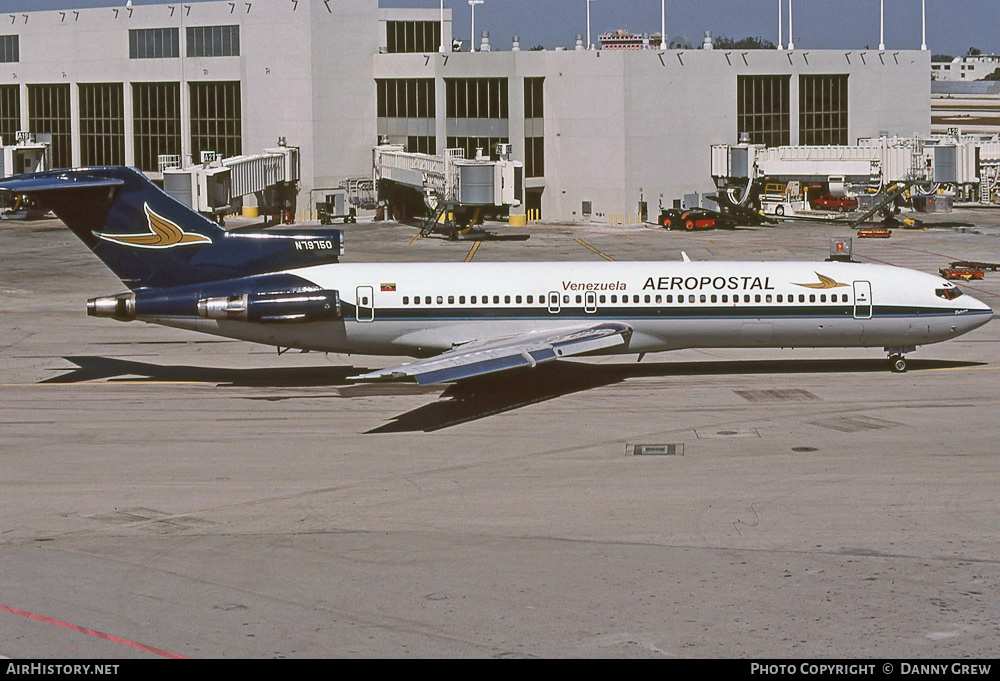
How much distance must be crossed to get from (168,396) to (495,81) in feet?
210

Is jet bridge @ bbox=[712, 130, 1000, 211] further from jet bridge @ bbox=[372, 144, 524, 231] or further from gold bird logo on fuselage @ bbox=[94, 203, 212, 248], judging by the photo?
gold bird logo on fuselage @ bbox=[94, 203, 212, 248]

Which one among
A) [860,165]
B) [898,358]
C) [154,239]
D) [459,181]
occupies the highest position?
[860,165]

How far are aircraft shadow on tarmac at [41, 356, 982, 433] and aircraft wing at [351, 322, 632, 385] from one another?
4.82 feet

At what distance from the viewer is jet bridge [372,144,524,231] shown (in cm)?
8375

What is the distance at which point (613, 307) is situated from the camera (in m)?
38.4

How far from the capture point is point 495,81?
97875 mm

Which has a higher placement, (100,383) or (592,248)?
(592,248)

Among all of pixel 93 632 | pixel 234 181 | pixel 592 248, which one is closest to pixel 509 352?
pixel 93 632

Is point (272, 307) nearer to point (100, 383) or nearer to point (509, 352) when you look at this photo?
point (100, 383)

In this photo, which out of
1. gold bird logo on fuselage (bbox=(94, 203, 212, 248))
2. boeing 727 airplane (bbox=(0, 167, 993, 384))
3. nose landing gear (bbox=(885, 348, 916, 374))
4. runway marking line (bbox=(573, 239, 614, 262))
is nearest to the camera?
boeing 727 airplane (bbox=(0, 167, 993, 384))

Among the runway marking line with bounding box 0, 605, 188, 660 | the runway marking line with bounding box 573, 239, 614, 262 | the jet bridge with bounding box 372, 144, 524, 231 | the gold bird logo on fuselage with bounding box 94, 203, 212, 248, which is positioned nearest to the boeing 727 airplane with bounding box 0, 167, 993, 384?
the gold bird logo on fuselage with bounding box 94, 203, 212, 248

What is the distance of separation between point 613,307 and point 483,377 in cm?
455

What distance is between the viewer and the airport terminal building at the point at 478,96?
308 ft
